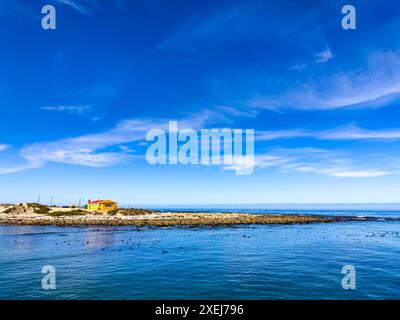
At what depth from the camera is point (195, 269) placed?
2767cm

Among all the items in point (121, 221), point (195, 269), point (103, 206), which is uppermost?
point (103, 206)

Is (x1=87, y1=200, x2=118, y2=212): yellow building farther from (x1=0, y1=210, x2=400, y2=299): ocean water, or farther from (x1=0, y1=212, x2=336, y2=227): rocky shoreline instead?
(x1=0, y1=210, x2=400, y2=299): ocean water

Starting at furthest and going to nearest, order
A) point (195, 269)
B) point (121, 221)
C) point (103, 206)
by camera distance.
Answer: point (103, 206) → point (121, 221) → point (195, 269)

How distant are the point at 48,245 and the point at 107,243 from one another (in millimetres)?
7808

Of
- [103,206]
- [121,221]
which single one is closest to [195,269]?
[121,221]

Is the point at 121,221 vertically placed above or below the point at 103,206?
below

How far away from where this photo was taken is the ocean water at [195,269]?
2077 cm

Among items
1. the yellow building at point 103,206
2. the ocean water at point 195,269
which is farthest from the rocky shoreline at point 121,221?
the ocean water at point 195,269

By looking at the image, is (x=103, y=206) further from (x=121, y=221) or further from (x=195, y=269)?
(x=195, y=269)

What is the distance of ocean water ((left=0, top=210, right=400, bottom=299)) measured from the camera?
68.1 feet

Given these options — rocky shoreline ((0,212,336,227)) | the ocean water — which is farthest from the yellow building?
the ocean water

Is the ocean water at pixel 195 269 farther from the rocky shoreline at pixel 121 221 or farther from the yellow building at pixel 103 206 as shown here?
the yellow building at pixel 103 206
